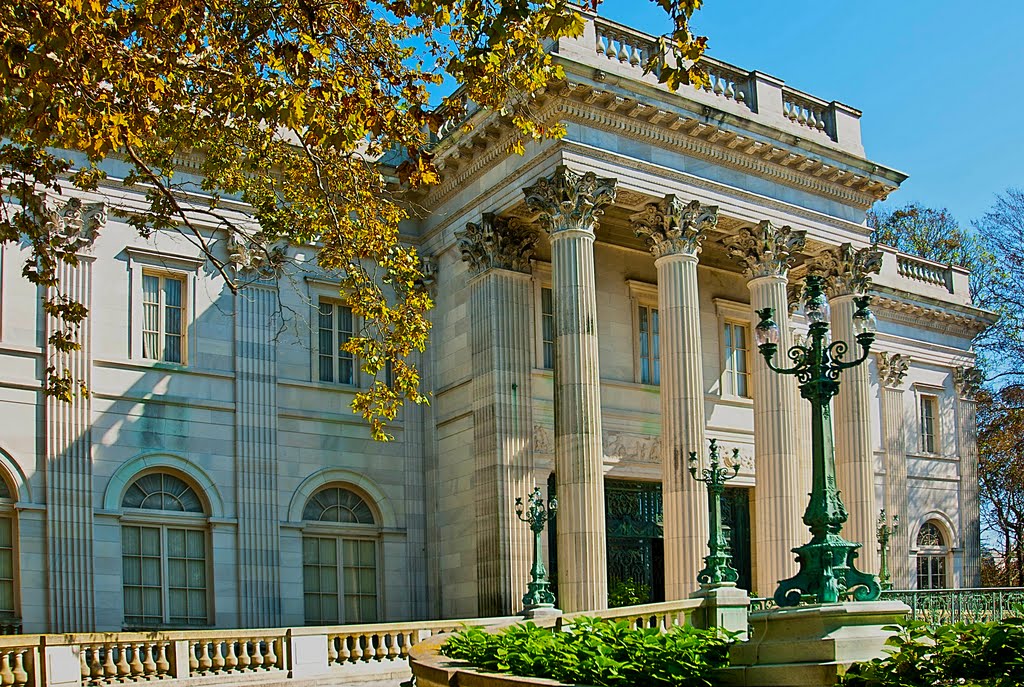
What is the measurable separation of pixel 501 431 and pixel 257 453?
16.4ft

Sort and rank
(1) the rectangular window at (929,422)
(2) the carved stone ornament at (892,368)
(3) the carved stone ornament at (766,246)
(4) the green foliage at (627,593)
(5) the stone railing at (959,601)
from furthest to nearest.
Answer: (1) the rectangular window at (929,422), (2) the carved stone ornament at (892,368), (3) the carved stone ornament at (766,246), (4) the green foliage at (627,593), (5) the stone railing at (959,601)

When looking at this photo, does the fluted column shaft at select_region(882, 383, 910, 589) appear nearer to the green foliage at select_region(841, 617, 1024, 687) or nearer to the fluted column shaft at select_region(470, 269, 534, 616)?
the fluted column shaft at select_region(470, 269, 534, 616)

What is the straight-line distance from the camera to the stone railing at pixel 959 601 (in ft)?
78.0

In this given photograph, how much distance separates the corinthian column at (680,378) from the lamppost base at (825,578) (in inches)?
428

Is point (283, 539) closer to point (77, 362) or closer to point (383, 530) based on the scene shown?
point (383, 530)

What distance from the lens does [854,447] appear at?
95.1 ft

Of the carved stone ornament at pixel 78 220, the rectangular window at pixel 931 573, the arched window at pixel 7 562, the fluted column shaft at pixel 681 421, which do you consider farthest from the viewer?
the rectangular window at pixel 931 573

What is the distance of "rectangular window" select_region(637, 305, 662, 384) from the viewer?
2905cm

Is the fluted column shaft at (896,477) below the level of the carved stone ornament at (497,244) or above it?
below

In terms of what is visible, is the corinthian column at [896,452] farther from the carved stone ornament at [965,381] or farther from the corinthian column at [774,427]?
the corinthian column at [774,427]

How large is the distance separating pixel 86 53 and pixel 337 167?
5358 millimetres

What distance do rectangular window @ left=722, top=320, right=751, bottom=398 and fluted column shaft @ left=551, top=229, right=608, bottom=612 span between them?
7.08 m

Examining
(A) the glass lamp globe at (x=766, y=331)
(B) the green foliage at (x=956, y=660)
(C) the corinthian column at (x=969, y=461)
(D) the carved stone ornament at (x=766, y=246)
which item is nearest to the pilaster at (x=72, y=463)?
(A) the glass lamp globe at (x=766, y=331)

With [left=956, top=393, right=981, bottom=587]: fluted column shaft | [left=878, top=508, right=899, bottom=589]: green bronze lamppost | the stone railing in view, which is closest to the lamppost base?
[left=878, top=508, right=899, bottom=589]: green bronze lamppost
